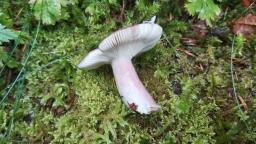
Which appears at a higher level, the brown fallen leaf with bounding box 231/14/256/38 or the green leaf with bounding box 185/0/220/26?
the green leaf with bounding box 185/0/220/26

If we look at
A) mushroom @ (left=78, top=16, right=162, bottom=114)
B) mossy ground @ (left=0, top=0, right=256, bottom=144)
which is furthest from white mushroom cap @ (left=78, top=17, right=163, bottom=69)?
mossy ground @ (left=0, top=0, right=256, bottom=144)

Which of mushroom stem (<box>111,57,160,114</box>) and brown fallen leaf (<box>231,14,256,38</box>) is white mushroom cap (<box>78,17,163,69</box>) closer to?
mushroom stem (<box>111,57,160,114</box>)

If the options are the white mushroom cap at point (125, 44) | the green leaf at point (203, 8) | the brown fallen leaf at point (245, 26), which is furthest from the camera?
the brown fallen leaf at point (245, 26)

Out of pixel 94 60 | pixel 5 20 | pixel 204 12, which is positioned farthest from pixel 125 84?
pixel 5 20

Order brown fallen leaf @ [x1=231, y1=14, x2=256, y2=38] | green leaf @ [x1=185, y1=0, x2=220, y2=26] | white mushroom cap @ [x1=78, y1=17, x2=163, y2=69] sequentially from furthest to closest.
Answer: brown fallen leaf @ [x1=231, y1=14, x2=256, y2=38]
green leaf @ [x1=185, y1=0, x2=220, y2=26]
white mushroom cap @ [x1=78, y1=17, x2=163, y2=69]

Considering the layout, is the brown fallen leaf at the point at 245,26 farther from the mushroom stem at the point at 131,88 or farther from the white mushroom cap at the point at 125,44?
the mushroom stem at the point at 131,88

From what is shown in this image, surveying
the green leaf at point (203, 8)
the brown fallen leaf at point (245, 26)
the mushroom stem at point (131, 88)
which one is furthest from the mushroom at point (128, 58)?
the brown fallen leaf at point (245, 26)

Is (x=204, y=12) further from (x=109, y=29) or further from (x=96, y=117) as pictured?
(x=96, y=117)
